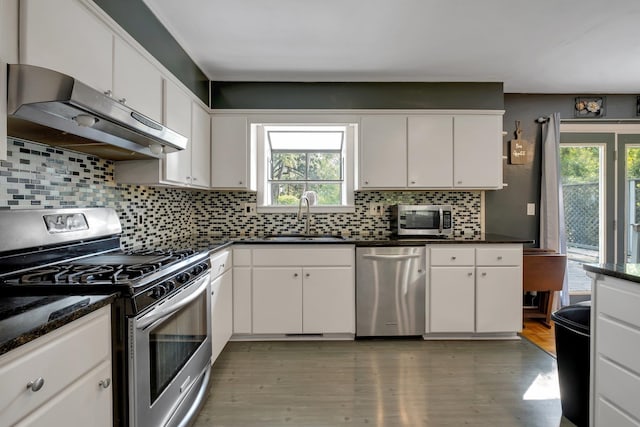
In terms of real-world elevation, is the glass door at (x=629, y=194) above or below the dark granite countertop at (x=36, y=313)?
above

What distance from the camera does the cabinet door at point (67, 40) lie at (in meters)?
1.15

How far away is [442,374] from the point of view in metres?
2.34

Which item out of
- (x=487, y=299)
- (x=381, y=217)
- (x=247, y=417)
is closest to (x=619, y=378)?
(x=487, y=299)

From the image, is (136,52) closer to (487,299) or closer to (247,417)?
(247,417)

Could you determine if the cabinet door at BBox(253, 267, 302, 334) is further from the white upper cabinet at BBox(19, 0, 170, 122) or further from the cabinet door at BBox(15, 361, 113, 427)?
the cabinet door at BBox(15, 361, 113, 427)

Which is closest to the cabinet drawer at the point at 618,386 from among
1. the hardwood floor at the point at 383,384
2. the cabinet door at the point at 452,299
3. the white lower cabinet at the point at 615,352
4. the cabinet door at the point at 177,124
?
the white lower cabinet at the point at 615,352

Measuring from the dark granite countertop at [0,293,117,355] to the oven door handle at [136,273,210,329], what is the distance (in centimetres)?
16

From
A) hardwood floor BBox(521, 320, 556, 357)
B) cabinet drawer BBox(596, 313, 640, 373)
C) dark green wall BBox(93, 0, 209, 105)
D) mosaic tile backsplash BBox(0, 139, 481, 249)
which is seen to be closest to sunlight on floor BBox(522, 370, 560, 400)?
hardwood floor BBox(521, 320, 556, 357)

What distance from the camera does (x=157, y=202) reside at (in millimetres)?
2615

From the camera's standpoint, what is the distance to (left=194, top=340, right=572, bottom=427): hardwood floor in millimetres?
1869

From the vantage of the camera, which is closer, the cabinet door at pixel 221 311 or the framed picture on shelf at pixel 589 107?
the cabinet door at pixel 221 311

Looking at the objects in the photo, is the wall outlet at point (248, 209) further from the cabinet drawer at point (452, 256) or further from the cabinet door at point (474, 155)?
the cabinet door at point (474, 155)

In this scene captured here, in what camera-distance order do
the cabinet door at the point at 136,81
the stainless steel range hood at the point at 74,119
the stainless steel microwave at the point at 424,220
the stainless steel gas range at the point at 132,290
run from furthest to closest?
1. the stainless steel microwave at the point at 424,220
2. the cabinet door at the point at 136,81
3. the stainless steel gas range at the point at 132,290
4. the stainless steel range hood at the point at 74,119

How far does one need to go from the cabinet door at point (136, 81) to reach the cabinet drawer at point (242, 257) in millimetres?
1232
